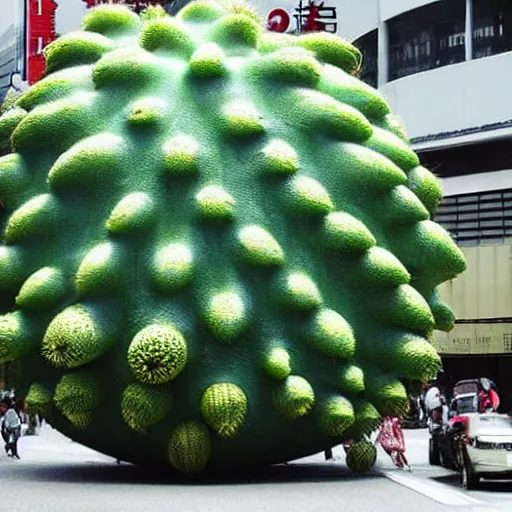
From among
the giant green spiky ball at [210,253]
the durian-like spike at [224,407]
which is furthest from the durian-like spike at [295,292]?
the durian-like spike at [224,407]

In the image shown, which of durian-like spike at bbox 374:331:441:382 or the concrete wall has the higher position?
the concrete wall

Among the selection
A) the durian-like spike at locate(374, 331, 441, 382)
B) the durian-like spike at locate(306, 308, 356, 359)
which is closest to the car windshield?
the durian-like spike at locate(374, 331, 441, 382)

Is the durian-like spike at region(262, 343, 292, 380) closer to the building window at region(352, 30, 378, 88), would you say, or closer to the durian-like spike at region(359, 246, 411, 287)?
the durian-like spike at region(359, 246, 411, 287)

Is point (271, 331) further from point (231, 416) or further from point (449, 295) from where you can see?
point (449, 295)

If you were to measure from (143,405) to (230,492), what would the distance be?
1160mm

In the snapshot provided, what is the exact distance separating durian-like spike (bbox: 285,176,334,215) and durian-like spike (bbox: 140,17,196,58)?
2.00m

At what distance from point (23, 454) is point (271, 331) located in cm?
1170

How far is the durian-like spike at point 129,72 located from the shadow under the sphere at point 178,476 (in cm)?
407

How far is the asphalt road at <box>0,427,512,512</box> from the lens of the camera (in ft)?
35.4

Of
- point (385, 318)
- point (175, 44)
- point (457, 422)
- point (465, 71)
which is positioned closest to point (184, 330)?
point (385, 318)

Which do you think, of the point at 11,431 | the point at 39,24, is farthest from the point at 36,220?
the point at 39,24

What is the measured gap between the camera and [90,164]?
40.8 feet

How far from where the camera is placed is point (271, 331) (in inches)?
480

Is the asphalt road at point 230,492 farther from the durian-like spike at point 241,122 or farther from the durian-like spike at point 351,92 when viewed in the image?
the durian-like spike at point 351,92
